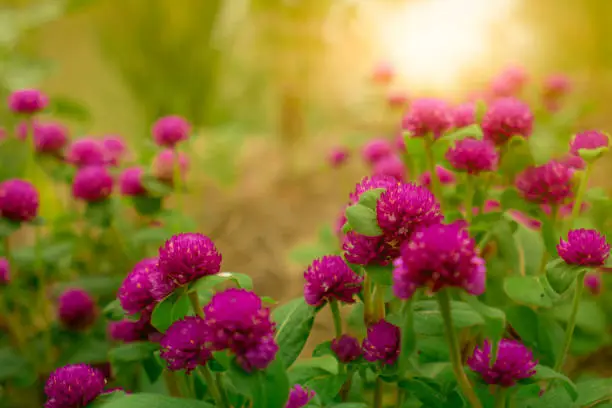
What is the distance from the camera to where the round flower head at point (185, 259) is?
0.55 m

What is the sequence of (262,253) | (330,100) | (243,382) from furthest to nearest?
(330,100) → (262,253) → (243,382)

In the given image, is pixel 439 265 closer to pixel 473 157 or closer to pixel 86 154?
pixel 473 157

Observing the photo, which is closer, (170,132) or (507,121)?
(507,121)

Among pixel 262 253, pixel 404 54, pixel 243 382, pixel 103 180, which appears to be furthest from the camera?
pixel 404 54

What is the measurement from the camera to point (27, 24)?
181cm

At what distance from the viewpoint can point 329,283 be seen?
0.59 meters

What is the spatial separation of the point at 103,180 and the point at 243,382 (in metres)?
0.74

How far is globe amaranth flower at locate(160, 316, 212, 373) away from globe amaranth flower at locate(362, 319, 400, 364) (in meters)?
0.15

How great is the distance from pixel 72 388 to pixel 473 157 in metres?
0.51

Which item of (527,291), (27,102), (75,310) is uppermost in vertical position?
(27,102)

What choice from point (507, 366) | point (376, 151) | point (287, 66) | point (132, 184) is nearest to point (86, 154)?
point (132, 184)

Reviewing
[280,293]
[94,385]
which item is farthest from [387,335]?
[280,293]

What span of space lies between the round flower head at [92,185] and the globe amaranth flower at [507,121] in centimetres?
69

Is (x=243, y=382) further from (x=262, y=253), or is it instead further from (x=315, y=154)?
(x=315, y=154)
